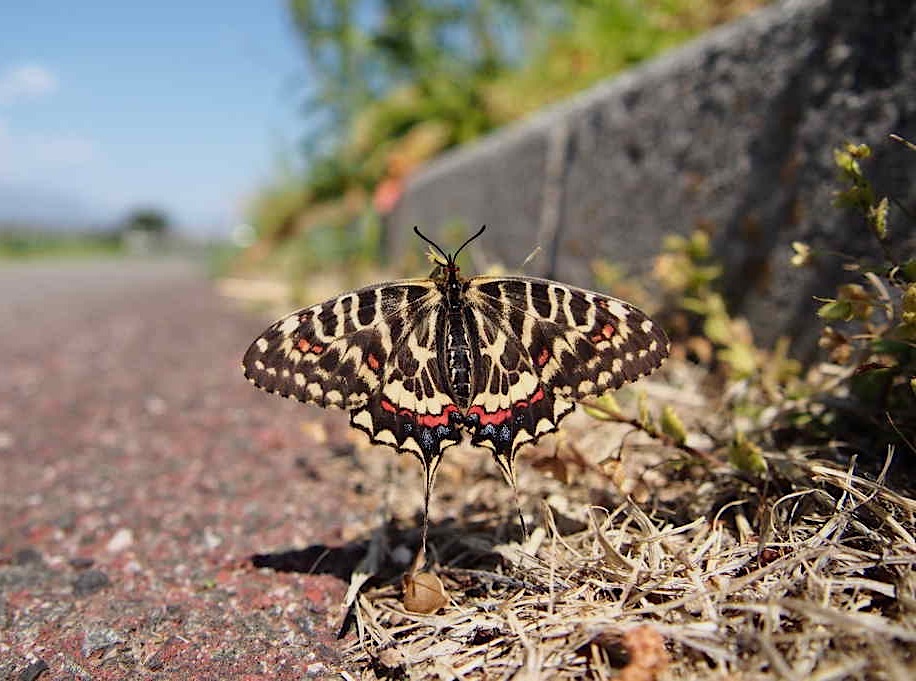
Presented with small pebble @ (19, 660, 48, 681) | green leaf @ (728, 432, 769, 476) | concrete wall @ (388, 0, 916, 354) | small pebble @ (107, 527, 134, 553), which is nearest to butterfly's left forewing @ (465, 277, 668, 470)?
green leaf @ (728, 432, 769, 476)

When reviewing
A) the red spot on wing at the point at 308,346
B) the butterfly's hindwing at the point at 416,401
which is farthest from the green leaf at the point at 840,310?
the red spot on wing at the point at 308,346

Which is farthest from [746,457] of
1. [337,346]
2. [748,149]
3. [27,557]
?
[27,557]

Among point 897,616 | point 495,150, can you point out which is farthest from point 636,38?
point 897,616

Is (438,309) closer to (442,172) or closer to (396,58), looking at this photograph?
(442,172)

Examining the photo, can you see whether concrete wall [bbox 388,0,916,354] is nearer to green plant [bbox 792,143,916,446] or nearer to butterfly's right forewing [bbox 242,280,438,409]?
green plant [bbox 792,143,916,446]

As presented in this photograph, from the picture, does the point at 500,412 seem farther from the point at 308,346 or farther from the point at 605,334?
the point at 308,346

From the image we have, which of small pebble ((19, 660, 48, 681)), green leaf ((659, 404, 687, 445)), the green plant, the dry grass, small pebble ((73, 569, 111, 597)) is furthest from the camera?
small pebble ((73, 569, 111, 597))
